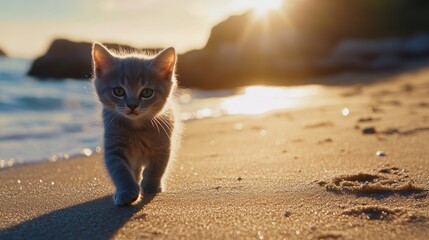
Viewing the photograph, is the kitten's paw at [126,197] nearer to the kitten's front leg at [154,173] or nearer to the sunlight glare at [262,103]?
the kitten's front leg at [154,173]

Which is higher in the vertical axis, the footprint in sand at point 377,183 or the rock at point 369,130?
the footprint in sand at point 377,183

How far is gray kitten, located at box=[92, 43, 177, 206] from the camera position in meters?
2.94

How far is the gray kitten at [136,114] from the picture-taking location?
2941 millimetres

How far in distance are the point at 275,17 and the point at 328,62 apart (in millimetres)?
4468

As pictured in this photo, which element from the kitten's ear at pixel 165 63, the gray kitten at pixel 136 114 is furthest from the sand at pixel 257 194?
the kitten's ear at pixel 165 63

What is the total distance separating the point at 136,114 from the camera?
9.69ft

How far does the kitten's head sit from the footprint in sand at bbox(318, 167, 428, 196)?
1135 millimetres

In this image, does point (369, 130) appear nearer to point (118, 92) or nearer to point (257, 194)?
point (257, 194)

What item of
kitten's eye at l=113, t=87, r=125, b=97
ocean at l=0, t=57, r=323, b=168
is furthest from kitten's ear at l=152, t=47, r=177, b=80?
ocean at l=0, t=57, r=323, b=168

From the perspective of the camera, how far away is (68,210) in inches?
97.3

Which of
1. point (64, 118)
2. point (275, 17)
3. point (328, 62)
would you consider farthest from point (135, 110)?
point (275, 17)

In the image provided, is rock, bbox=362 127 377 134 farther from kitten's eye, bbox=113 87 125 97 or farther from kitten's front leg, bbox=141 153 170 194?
kitten's eye, bbox=113 87 125 97

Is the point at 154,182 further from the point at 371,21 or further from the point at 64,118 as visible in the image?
the point at 371,21

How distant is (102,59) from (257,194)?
4.37 ft
